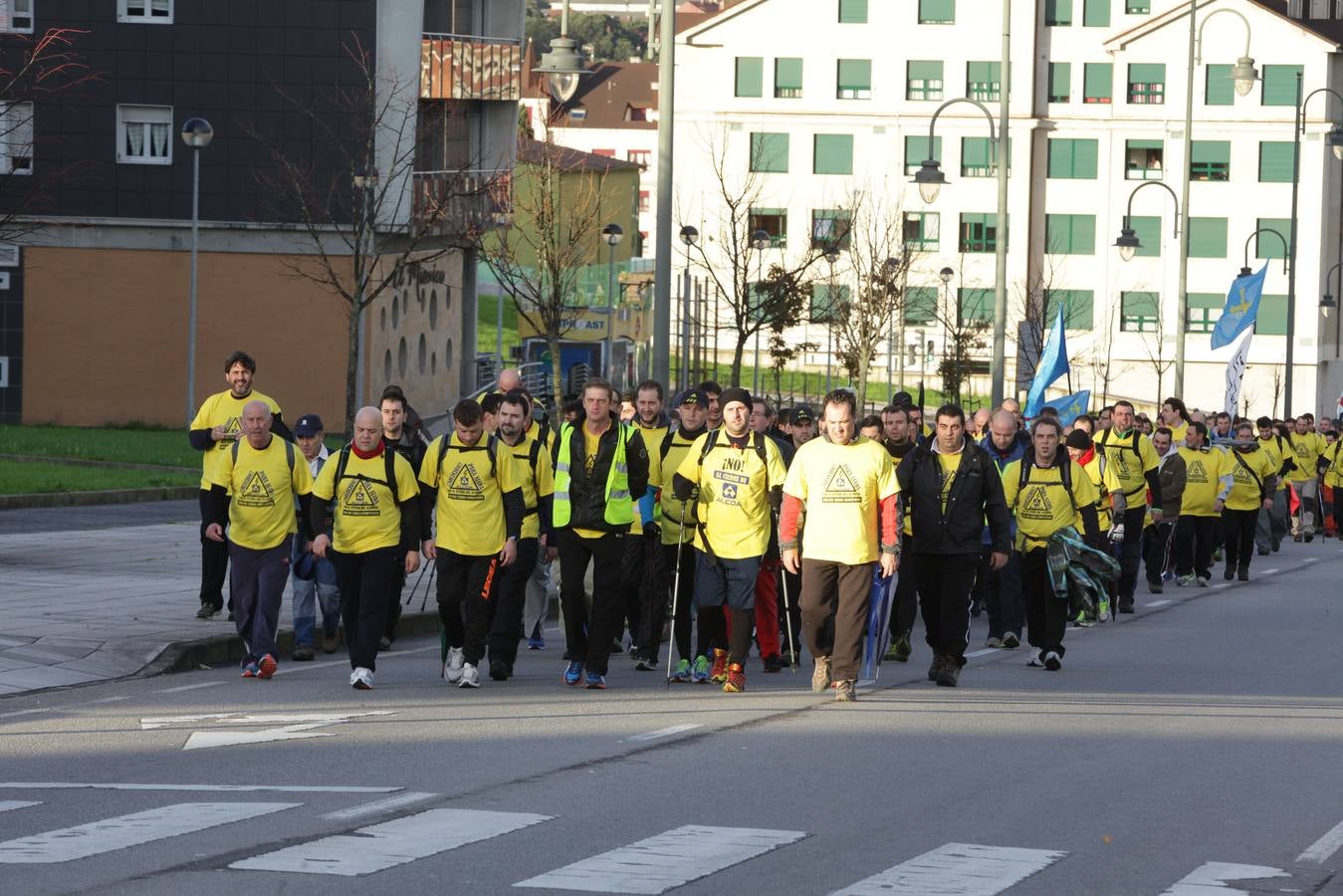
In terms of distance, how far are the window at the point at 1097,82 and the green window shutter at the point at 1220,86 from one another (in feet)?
12.4

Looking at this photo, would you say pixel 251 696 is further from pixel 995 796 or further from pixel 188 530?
pixel 188 530

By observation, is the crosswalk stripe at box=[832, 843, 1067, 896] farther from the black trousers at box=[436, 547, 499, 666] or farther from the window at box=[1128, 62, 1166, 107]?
the window at box=[1128, 62, 1166, 107]

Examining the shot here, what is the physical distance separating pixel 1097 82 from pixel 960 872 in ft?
274

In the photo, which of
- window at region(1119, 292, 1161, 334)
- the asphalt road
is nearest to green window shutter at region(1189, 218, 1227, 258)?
window at region(1119, 292, 1161, 334)

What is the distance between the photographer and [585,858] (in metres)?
8.12

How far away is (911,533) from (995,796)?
525cm

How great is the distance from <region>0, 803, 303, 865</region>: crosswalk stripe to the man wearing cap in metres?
6.35

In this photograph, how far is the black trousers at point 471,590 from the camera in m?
13.8

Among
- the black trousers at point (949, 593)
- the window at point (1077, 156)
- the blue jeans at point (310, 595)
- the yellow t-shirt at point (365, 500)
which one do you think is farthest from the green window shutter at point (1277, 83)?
the yellow t-shirt at point (365, 500)

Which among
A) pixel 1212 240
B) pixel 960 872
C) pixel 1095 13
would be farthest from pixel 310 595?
pixel 1095 13

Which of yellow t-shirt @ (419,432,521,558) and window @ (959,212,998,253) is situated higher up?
window @ (959,212,998,253)

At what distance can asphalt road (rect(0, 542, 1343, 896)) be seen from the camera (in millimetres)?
7965

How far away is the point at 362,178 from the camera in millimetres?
44094

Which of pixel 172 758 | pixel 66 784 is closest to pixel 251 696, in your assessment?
pixel 172 758
